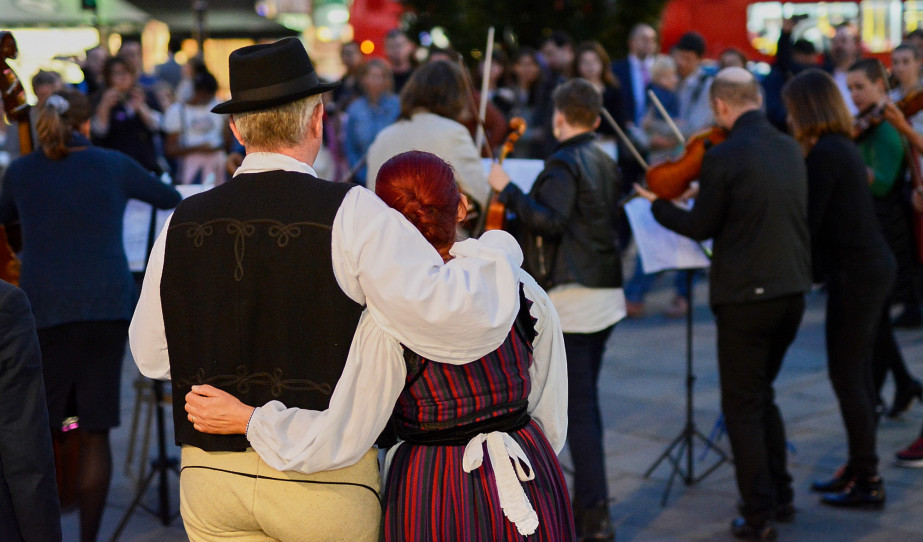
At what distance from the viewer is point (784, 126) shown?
9508mm

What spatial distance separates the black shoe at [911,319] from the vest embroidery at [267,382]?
7.11 m

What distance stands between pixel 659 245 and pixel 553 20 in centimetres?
917

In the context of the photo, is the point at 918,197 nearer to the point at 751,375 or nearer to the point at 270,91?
the point at 751,375

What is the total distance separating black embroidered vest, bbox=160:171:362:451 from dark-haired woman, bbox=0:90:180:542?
1.90 m

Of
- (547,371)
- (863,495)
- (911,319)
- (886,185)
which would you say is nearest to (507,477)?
(547,371)

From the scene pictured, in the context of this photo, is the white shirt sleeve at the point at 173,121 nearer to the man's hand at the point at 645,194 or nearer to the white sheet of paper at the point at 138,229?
the white sheet of paper at the point at 138,229

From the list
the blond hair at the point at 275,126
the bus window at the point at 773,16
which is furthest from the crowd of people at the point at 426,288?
the bus window at the point at 773,16

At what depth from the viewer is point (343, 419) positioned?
241 cm

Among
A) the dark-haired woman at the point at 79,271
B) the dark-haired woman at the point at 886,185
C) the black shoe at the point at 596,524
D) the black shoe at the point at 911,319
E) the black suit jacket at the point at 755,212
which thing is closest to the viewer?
the dark-haired woman at the point at 79,271

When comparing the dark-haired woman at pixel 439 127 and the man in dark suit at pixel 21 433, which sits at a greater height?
the dark-haired woman at pixel 439 127

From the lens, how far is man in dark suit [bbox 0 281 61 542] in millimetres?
2465

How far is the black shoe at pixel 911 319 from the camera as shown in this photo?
27.8ft

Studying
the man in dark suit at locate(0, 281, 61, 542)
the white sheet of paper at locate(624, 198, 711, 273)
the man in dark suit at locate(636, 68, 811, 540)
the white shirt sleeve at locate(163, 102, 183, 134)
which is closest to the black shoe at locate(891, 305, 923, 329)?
the white sheet of paper at locate(624, 198, 711, 273)

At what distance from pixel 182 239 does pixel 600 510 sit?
104 inches
